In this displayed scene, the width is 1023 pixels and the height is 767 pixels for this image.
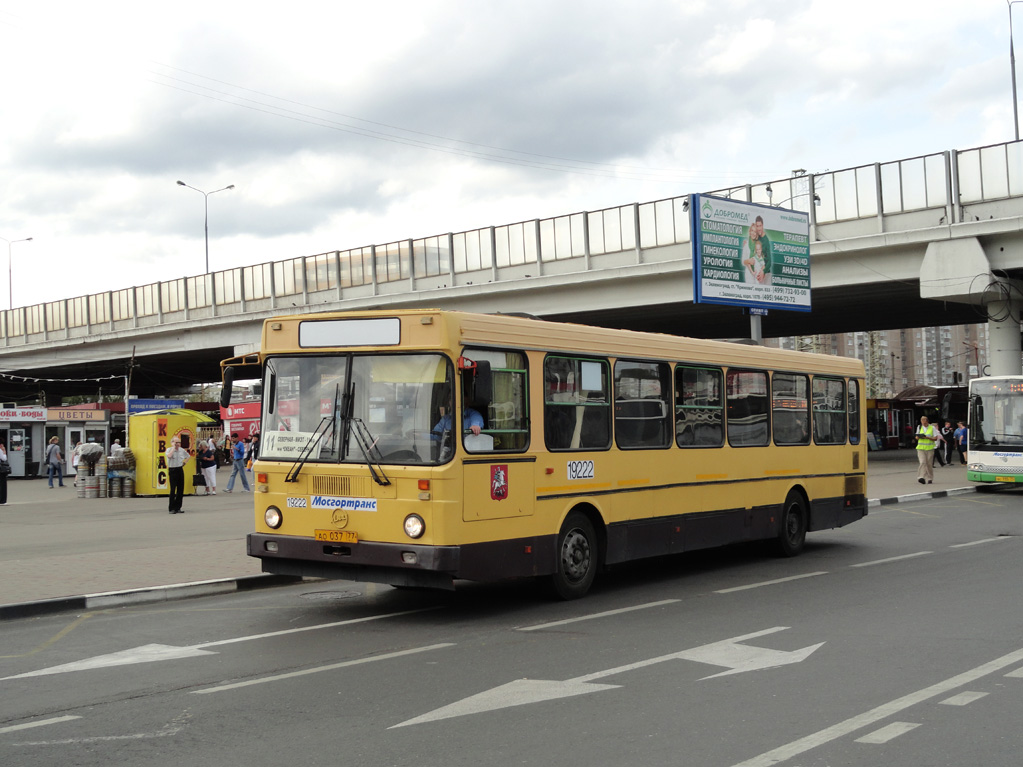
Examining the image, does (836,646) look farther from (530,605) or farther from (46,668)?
(46,668)

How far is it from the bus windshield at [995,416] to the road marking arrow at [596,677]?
21.0 meters

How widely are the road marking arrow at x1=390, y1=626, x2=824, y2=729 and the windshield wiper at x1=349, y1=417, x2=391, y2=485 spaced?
2.88 meters

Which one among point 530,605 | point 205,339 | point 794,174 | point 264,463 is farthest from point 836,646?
point 205,339

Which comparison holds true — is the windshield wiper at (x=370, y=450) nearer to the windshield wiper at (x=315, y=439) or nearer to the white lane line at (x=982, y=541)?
the windshield wiper at (x=315, y=439)

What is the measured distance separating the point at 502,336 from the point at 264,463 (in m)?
2.52

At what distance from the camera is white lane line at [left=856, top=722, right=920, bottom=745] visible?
5488 mm

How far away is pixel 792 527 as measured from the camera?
1458 centimetres

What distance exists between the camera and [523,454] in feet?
32.7

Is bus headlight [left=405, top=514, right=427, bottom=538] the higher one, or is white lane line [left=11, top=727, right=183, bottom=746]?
bus headlight [left=405, top=514, right=427, bottom=538]

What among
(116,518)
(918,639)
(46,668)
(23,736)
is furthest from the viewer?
(116,518)

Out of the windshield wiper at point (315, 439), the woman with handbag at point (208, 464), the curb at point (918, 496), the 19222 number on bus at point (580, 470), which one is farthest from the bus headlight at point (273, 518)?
the woman with handbag at point (208, 464)

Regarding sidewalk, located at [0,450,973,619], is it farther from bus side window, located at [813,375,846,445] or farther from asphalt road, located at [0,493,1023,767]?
bus side window, located at [813,375,846,445]

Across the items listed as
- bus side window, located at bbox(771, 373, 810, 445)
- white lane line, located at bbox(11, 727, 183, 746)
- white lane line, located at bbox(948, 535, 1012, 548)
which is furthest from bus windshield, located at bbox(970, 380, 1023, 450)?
white lane line, located at bbox(11, 727, 183, 746)

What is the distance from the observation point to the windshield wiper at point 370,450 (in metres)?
9.37
